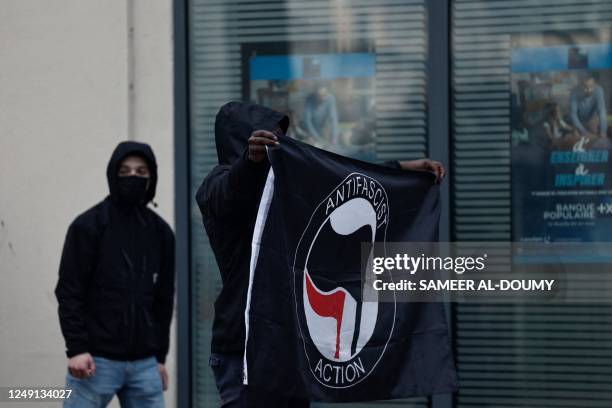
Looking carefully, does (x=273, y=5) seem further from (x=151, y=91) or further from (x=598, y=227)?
(x=598, y=227)

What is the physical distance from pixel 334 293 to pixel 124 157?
71.8 inches

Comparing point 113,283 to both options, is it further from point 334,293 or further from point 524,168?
point 524,168

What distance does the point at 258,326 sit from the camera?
14.2ft

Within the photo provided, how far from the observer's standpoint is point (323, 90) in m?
7.27

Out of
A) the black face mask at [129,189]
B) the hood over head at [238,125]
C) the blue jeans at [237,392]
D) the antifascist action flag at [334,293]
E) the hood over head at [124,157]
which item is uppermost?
the hood over head at [238,125]

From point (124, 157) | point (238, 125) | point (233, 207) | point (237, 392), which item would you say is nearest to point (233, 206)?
point (233, 207)

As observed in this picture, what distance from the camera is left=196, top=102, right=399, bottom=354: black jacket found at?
4.32 m

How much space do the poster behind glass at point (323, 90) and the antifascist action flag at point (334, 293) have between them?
2167 mm

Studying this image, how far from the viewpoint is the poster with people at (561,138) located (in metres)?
6.97

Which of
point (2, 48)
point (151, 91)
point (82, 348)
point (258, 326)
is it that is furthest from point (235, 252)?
point (2, 48)

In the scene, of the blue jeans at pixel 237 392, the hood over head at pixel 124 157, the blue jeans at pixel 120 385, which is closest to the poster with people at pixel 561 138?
the hood over head at pixel 124 157

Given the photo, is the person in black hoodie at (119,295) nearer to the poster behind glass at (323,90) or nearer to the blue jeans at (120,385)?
the blue jeans at (120,385)

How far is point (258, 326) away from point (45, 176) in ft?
10.9

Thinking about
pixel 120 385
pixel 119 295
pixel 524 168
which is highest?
pixel 524 168
